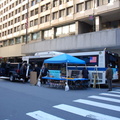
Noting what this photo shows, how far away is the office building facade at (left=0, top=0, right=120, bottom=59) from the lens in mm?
23938

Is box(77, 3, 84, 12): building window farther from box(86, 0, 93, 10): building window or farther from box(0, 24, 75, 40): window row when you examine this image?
box(0, 24, 75, 40): window row

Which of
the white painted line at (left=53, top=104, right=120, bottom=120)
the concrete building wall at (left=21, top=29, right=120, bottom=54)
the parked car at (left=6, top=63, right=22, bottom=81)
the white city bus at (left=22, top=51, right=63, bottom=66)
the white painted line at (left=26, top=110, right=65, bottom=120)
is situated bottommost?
the white painted line at (left=53, top=104, right=120, bottom=120)

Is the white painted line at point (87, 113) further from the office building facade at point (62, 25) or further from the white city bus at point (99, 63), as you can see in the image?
the office building facade at point (62, 25)

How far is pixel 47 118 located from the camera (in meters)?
5.54

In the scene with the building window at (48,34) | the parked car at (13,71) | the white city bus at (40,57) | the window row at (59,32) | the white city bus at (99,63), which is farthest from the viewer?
the building window at (48,34)

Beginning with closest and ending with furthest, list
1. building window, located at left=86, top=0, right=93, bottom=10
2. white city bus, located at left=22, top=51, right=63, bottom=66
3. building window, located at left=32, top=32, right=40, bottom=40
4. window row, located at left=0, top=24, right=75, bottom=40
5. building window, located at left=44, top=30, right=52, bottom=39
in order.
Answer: white city bus, located at left=22, top=51, right=63, bottom=66
building window, located at left=86, top=0, right=93, bottom=10
window row, located at left=0, top=24, right=75, bottom=40
building window, located at left=44, top=30, right=52, bottom=39
building window, located at left=32, top=32, right=40, bottom=40

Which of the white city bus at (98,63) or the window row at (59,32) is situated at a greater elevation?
the window row at (59,32)

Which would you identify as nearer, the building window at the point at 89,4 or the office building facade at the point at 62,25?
the office building facade at the point at 62,25

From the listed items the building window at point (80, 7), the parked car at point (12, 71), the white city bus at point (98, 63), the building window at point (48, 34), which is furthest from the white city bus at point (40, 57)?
the building window at point (48, 34)

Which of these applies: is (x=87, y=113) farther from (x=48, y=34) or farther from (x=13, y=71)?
(x=48, y=34)

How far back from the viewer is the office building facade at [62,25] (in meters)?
23.9

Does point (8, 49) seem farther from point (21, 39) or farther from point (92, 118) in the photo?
point (92, 118)

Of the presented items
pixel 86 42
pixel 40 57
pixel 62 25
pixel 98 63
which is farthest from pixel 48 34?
pixel 98 63

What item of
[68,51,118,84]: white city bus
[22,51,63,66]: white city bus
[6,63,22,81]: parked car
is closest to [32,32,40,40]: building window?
[22,51,63,66]: white city bus
